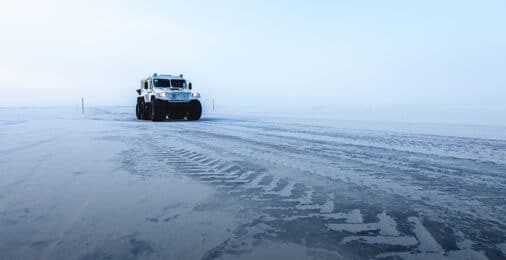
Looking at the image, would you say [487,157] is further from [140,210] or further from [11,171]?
[11,171]

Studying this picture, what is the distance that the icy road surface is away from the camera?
2.53 meters

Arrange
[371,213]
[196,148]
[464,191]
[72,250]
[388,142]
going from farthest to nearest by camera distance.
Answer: [388,142]
[196,148]
[464,191]
[371,213]
[72,250]

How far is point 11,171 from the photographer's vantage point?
17.2 feet

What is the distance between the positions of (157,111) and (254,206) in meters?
15.3

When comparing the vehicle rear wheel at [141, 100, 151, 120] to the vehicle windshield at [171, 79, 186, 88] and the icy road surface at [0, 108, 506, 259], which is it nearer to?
the vehicle windshield at [171, 79, 186, 88]

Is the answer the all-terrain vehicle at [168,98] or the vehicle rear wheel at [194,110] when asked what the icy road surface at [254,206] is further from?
the vehicle rear wheel at [194,110]

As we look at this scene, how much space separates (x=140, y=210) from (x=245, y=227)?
1056 millimetres

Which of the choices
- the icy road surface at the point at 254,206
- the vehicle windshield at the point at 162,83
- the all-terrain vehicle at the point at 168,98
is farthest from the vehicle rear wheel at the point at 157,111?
the icy road surface at the point at 254,206

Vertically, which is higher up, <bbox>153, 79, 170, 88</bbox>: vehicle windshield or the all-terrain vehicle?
<bbox>153, 79, 170, 88</bbox>: vehicle windshield

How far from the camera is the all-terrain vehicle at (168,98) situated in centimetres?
1814

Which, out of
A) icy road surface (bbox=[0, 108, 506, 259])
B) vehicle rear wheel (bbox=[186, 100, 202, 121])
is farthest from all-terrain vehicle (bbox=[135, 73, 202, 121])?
icy road surface (bbox=[0, 108, 506, 259])

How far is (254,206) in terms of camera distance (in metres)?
3.50

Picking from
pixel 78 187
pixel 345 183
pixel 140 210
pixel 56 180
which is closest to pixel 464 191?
pixel 345 183

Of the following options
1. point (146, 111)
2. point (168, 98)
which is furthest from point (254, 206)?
point (146, 111)
